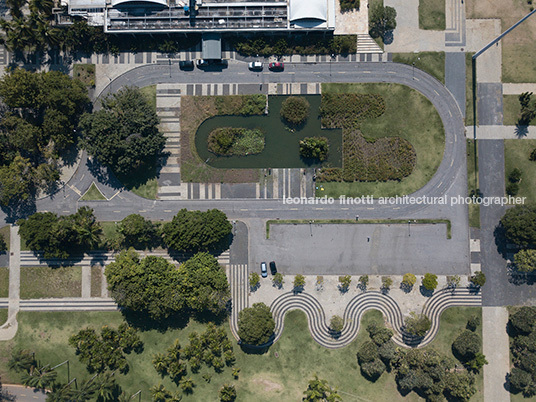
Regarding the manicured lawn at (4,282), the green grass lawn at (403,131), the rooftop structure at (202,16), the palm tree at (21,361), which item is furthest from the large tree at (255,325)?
the rooftop structure at (202,16)

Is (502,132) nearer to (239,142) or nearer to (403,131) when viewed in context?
(403,131)

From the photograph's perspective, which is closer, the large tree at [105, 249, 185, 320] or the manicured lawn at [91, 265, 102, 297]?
the large tree at [105, 249, 185, 320]

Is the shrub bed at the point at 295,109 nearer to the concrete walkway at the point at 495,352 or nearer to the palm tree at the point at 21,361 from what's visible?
the concrete walkway at the point at 495,352

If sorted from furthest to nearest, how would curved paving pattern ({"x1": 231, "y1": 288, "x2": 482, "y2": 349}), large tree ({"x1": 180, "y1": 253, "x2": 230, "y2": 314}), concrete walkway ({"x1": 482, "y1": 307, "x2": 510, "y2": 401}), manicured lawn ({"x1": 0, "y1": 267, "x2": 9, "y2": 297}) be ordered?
manicured lawn ({"x1": 0, "y1": 267, "x2": 9, "y2": 297})
curved paving pattern ({"x1": 231, "y1": 288, "x2": 482, "y2": 349})
concrete walkway ({"x1": 482, "y1": 307, "x2": 510, "y2": 401})
large tree ({"x1": 180, "y1": 253, "x2": 230, "y2": 314})

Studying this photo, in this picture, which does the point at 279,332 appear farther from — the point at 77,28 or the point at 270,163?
the point at 77,28

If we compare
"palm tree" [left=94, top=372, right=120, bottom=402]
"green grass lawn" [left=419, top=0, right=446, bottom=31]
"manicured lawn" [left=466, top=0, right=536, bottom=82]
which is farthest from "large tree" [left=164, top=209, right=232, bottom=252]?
"manicured lawn" [left=466, top=0, right=536, bottom=82]

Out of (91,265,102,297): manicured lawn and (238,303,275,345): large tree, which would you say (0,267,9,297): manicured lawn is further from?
(238,303,275,345): large tree

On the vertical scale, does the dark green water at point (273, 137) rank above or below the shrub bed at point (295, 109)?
below
